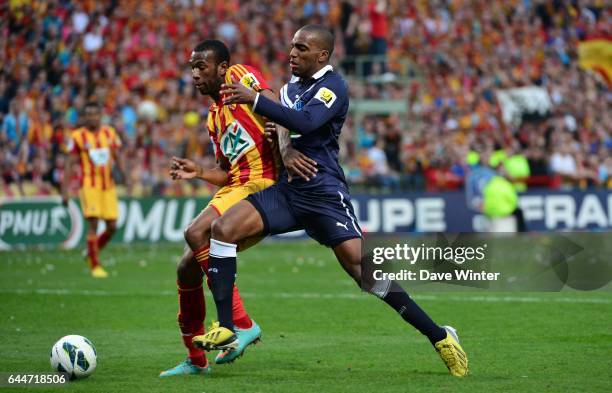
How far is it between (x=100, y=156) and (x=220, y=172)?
8.54 metres

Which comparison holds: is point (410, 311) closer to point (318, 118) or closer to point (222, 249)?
point (222, 249)

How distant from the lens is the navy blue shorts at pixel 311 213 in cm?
780

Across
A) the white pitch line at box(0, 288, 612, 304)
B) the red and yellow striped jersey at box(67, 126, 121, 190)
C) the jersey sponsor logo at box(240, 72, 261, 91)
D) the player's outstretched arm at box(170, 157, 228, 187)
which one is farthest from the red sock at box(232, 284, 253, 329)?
the red and yellow striped jersey at box(67, 126, 121, 190)

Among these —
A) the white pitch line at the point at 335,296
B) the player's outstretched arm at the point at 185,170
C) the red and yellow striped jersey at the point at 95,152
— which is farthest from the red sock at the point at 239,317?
the red and yellow striped jersey at the point at 95,152

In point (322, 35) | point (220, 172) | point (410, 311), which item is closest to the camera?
point (410, 311)

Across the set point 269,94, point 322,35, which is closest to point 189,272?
point 269,94

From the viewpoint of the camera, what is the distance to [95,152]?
16703mm

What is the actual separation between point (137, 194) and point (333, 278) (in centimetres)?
707

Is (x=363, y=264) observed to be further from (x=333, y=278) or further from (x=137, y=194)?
(x=137, y=194)

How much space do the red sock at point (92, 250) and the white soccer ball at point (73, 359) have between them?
8637 mm

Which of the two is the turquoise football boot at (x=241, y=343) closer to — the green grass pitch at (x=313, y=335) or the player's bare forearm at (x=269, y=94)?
the green grass pitch at (x=313, y=335)

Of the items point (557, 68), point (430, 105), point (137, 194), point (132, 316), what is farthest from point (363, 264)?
point (557, 68)

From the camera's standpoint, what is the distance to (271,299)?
523 inches

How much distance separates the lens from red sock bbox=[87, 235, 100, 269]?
16.2 m
